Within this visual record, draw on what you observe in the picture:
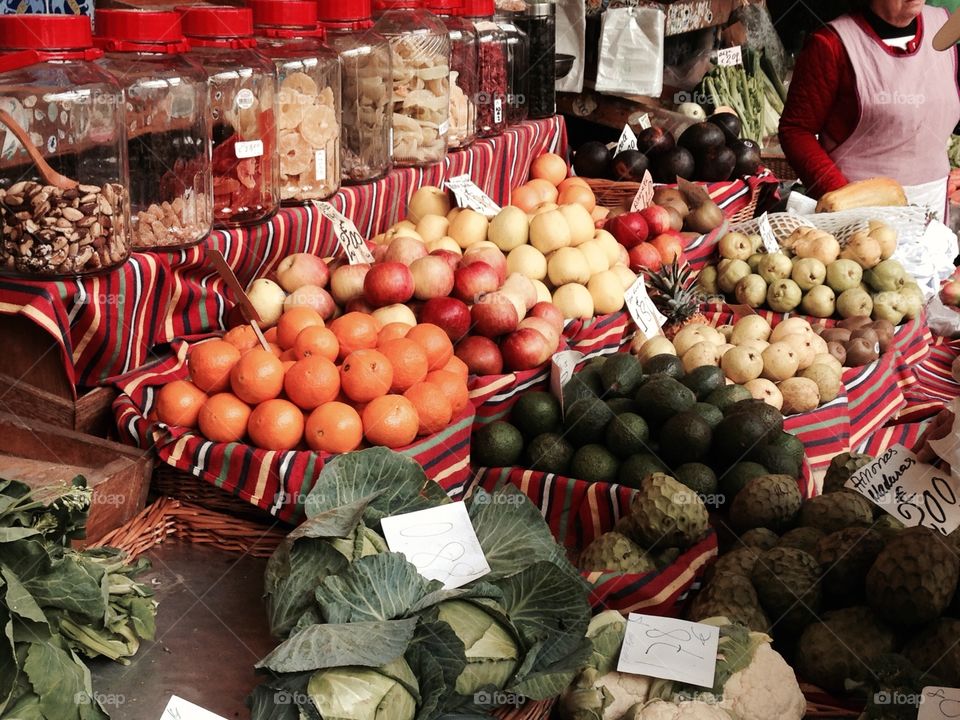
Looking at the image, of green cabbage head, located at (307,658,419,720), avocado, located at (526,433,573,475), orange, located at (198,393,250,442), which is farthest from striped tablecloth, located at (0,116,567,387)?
green cabbage head, located at (307,658,419,720)

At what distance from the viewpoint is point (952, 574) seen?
67.0 inches

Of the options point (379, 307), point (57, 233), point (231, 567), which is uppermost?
point (57, 233)

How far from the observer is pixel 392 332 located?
7.60 feet

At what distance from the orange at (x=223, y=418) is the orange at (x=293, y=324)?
274 mm

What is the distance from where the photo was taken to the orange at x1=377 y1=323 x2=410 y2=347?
7.58ft

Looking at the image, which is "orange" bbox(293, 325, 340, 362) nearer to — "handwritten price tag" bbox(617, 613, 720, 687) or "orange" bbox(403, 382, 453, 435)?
"orange" bbox(403, 382, 453, 435)

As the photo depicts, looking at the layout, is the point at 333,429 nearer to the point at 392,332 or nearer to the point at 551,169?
the point at 392,332

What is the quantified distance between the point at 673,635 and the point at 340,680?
595 millimetres

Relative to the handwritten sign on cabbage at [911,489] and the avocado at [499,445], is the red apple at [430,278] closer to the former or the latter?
the avocado at [499,445]

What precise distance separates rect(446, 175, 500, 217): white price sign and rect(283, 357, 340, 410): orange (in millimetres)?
1187

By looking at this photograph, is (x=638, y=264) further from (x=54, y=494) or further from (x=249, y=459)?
(x=54, y=494)

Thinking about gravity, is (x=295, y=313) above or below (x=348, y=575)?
above

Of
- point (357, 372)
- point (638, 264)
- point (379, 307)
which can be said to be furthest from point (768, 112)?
point (357, 372)

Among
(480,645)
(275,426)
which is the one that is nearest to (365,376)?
(275,426)
